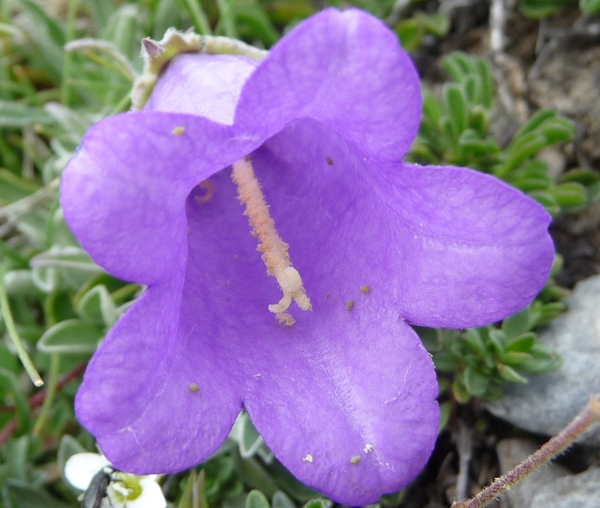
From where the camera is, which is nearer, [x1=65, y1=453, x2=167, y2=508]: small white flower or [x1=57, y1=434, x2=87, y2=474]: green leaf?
[x1=65, y1=453, x2=167, y2=508]: small white flower

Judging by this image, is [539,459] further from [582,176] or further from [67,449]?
[67,449]

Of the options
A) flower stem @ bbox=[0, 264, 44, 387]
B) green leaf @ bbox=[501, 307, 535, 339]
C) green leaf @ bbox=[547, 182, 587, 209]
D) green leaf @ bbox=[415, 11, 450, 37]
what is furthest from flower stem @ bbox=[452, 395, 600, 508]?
green leaf @ bbox=[415, 11, 450, 37]

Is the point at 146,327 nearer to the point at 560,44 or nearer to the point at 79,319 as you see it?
the point at 79,319

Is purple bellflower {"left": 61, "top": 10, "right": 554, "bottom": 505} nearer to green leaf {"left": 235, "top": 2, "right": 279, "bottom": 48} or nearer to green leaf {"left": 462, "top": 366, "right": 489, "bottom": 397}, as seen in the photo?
green leaf {"left": 462, "top": 366, "right": 489, "bottom": 397}

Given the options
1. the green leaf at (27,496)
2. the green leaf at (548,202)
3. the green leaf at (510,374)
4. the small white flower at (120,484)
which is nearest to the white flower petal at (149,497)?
the small white flower at (120,484)

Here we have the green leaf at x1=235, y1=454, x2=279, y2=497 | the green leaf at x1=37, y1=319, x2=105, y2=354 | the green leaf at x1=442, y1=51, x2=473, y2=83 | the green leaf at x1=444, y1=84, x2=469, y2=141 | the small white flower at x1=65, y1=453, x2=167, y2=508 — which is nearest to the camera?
the small white flower at x1=65, y1=453, x2=167, y2=508

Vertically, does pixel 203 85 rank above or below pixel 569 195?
above

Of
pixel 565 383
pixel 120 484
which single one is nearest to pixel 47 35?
pixel 120 484
